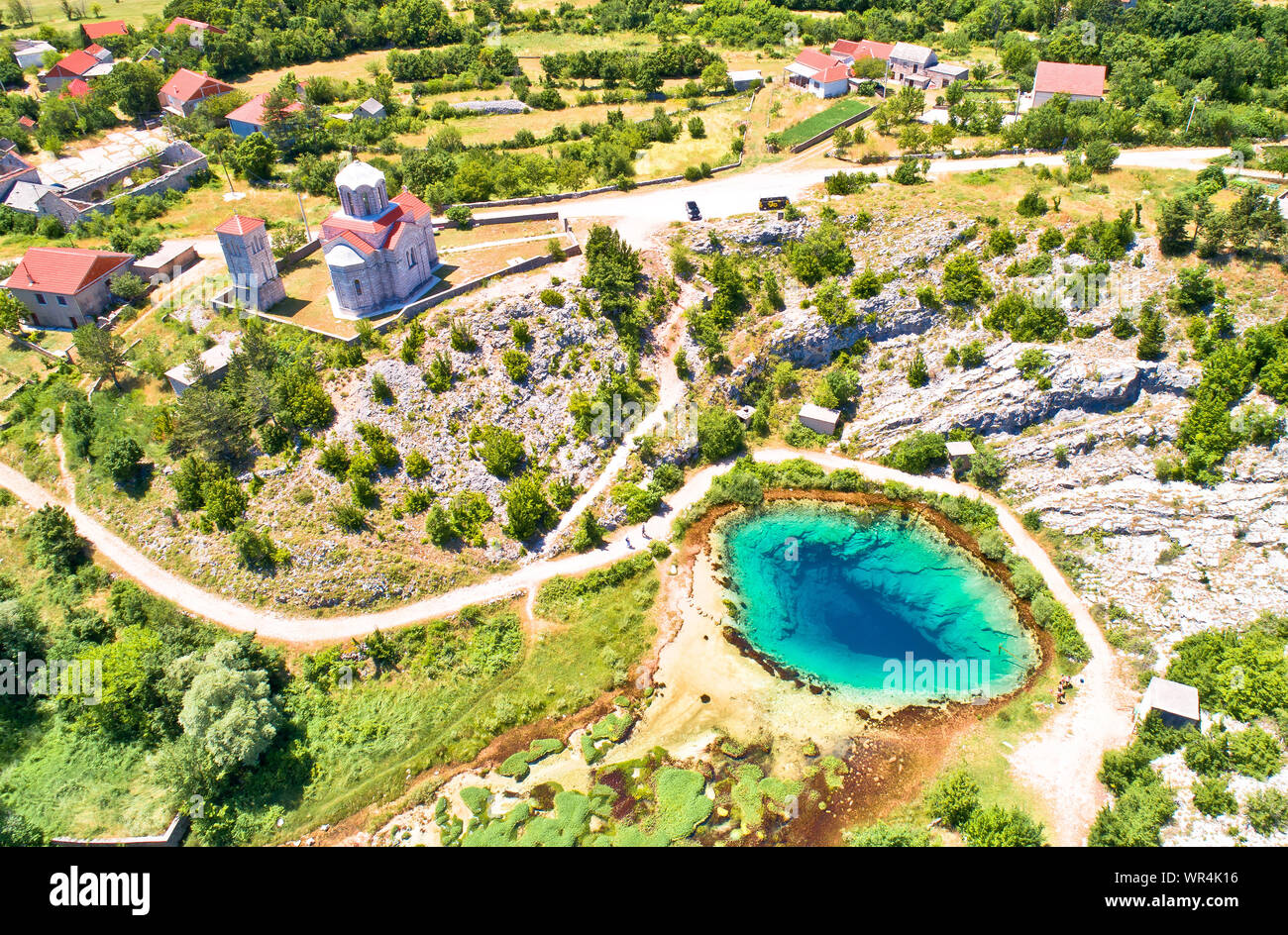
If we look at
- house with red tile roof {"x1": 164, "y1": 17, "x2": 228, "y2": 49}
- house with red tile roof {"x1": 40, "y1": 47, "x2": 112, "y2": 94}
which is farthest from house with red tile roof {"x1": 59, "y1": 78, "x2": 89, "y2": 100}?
house with red tile roof {"x1": 164, "y1": 17, "x2": 228, "y2": 49}

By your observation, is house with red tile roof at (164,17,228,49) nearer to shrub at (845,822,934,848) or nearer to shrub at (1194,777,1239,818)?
shrub at (845,822,934,848)

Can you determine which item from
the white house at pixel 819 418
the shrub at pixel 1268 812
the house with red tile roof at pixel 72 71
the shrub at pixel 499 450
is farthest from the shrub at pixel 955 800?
the house with red tile roof at pixel 72 71

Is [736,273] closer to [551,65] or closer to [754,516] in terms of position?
[754,516]

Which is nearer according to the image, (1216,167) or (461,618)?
(461,618)

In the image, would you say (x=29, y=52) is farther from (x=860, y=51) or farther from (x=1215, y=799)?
(x=1215, y=799)

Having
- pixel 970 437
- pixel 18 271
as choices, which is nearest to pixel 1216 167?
pixel 970 437
